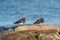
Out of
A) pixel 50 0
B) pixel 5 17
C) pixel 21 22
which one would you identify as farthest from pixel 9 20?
pixel 50 0

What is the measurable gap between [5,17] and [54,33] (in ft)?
38.1

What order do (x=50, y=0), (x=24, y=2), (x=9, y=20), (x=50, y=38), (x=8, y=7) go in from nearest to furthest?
(x=50, y=38), (x=9, y=20), (x=8, y=7), (x=24, y=2), (x=50, y=0)

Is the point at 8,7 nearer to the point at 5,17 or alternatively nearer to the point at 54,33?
the point at 5,17

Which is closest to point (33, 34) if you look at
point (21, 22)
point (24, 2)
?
point (21, 22)

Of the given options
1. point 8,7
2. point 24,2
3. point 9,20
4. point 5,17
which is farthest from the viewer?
point 24,2

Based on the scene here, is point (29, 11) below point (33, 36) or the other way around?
below

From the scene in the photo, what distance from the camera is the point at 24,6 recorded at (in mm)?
25250

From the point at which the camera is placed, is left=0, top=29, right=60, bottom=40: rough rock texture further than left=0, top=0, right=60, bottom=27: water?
No

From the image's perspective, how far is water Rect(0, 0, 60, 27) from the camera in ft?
59.3

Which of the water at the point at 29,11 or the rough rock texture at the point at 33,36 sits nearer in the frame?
the rough rock texture at the point at 33,36

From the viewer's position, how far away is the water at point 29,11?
18.1m

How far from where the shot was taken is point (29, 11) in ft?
73.6

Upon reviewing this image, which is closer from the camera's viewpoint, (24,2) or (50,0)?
(24,2)

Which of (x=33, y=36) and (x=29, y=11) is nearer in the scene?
(x=33, y=36)
